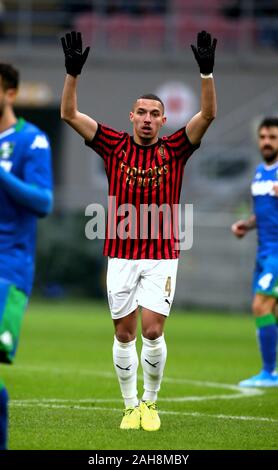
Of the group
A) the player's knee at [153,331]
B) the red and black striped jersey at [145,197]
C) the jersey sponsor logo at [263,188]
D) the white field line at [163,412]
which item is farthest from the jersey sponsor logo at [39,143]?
the jersey sponsor logo at [263,188]

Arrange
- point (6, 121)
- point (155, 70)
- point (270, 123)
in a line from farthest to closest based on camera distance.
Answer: point (155, 70) → point (270, 123) → point (6, 121)

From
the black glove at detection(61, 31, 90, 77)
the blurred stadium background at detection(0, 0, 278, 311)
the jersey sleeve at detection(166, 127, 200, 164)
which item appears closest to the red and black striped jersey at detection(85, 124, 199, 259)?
the jersey sleeve at detection(166, 127, 200, 164)

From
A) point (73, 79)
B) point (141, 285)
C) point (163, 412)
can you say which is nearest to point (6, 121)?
point (73, 79)

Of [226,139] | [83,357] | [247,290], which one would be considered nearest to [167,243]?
[83,357]

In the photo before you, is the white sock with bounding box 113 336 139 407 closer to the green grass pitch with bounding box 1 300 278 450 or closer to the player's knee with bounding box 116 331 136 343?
the player's knee with bounding box 116 331 136 343

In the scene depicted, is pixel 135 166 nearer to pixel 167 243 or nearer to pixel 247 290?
pixel 167 243

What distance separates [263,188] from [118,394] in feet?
9.84

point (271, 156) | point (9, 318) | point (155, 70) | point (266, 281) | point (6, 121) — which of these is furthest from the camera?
point (155, 70)

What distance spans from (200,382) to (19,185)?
219 inches

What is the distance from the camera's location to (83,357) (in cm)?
1443

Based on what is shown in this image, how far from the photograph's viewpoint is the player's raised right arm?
7906mm

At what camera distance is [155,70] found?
1241 inches

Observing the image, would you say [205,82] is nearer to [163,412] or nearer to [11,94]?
[11,94]

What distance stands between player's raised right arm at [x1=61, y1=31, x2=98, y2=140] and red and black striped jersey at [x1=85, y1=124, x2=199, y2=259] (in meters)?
0.34
